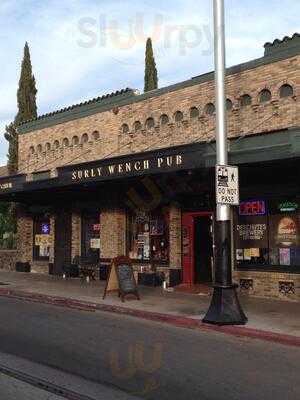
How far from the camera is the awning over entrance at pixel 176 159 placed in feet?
41.6

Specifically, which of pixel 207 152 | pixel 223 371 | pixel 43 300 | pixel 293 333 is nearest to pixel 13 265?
pixel 43 300

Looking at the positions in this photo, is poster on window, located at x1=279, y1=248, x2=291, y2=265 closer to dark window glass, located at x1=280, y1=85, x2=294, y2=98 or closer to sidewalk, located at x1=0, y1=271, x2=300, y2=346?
sidewalk, located at x1=0, y1=271, x2=300, y2=346

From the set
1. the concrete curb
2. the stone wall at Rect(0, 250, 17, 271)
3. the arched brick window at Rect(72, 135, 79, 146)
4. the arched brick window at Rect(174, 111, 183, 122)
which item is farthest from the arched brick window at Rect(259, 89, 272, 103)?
the stone wall at Rect(0, 250, 17, 271)

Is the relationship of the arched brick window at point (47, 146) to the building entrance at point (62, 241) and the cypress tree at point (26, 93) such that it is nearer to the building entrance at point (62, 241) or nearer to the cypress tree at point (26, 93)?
the building entrance at point (62, 241)

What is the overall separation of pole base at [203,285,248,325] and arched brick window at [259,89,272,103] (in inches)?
217

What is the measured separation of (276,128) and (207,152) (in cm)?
215

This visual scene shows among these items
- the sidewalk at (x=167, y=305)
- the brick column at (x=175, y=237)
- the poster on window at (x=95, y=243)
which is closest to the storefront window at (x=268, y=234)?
the sidewalk at (x=167, y=305)

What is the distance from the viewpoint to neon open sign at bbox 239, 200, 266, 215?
15914 mm

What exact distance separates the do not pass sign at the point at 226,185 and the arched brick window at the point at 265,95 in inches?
153

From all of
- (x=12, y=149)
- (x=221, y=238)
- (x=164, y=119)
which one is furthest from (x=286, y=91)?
(x=12, y=149)

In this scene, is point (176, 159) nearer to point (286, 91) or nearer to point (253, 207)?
point (253, 207)

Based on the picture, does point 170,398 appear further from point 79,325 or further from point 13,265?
point 13,265

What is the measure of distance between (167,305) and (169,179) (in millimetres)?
4302

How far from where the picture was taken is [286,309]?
13.6m
